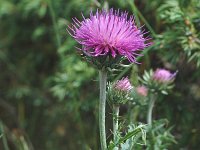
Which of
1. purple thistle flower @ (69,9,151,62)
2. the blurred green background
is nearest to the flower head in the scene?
the blurred green background

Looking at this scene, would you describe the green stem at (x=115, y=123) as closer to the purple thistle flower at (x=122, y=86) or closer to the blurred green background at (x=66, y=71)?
the purple thistle flower at (x=122, y=86)

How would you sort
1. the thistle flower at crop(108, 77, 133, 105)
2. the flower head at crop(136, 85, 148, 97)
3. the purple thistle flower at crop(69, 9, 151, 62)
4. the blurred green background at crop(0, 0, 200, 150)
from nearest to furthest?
the purple thistle flower at crop(69, 9, 151, 62)
the thistle flower at crop(108, 77, 133, 105)
the flower head at crop(136, 85, 148, 97)
the blurred green background at crop(0, 0, 200, 150)

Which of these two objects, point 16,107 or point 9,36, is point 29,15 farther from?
point 16,107

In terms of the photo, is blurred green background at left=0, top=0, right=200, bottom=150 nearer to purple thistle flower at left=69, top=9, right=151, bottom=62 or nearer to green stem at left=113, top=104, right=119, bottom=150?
green stem at left=113, top=104, right=119, bottom=150

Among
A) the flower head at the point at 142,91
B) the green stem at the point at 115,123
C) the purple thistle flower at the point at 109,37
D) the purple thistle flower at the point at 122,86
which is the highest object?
the purple thistle flower at the point at 109,37

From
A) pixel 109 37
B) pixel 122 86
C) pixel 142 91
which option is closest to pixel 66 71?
pixel 142 91

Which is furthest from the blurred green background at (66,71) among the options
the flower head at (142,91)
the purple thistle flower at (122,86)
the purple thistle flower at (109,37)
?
the purple thistle flower at (109,37)
